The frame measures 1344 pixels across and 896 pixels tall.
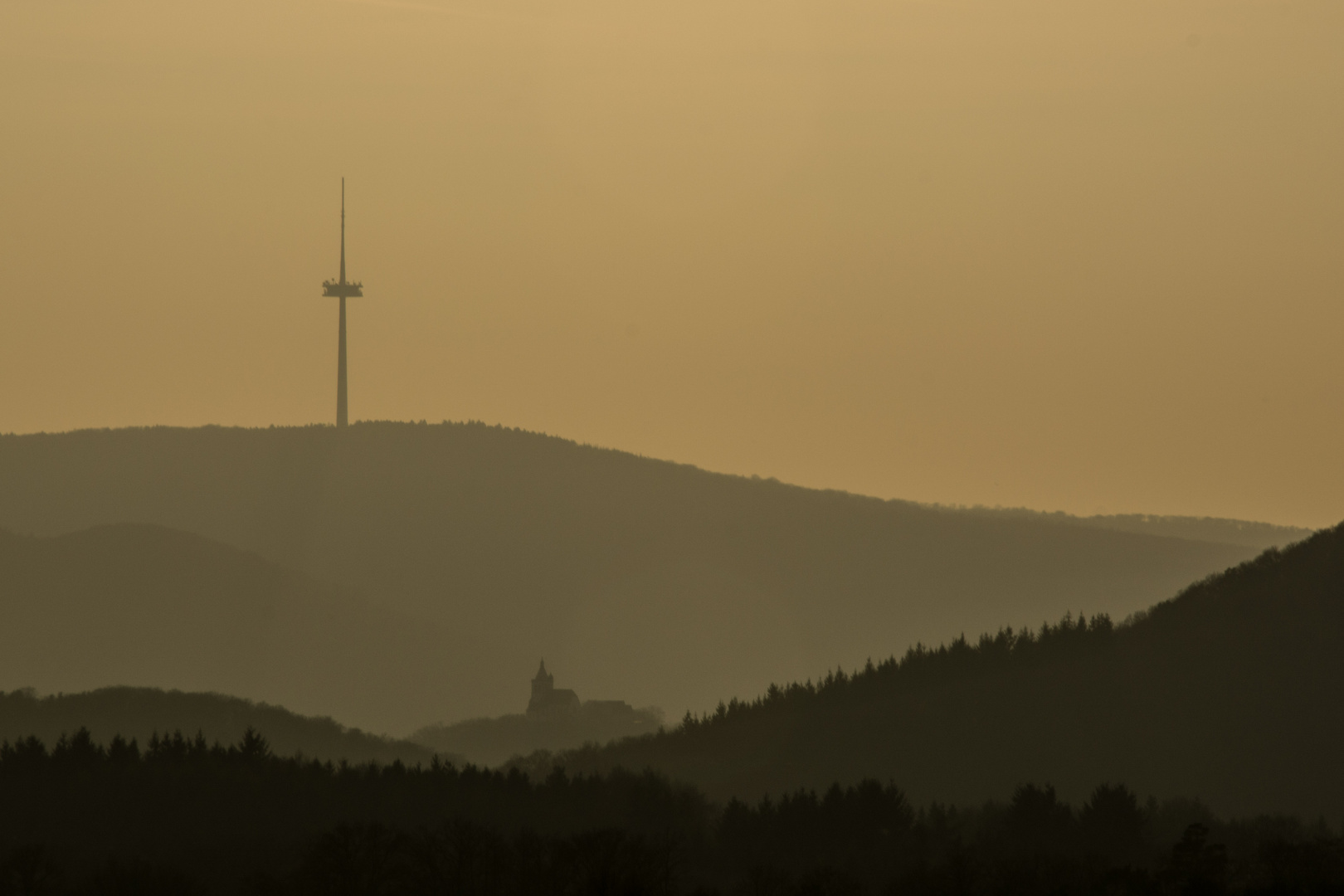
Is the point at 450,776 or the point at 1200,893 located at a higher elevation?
the point at 450,776

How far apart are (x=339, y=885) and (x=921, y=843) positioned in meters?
47.5

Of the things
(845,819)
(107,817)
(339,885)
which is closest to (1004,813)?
(845,819)

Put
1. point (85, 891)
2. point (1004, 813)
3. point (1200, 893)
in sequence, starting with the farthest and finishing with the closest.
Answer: point (1004, 813), point (85, 891), point (1200, 893)

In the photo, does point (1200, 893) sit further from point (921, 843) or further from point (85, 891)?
point (85, 891)

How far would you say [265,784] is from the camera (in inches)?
6890

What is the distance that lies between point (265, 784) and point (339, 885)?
4851 centimetres

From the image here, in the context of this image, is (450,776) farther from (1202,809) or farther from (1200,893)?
(1200,893)

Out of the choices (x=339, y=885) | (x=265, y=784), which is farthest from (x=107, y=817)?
(x=339, y=885)

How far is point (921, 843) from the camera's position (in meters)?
155

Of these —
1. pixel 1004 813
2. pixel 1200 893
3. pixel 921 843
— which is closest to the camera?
pixel 1200 893

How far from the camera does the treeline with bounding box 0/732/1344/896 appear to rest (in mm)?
129125

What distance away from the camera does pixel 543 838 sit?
14675cm

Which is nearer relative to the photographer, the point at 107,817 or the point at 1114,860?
the point at 1114,860

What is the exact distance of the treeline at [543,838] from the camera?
129125mm
